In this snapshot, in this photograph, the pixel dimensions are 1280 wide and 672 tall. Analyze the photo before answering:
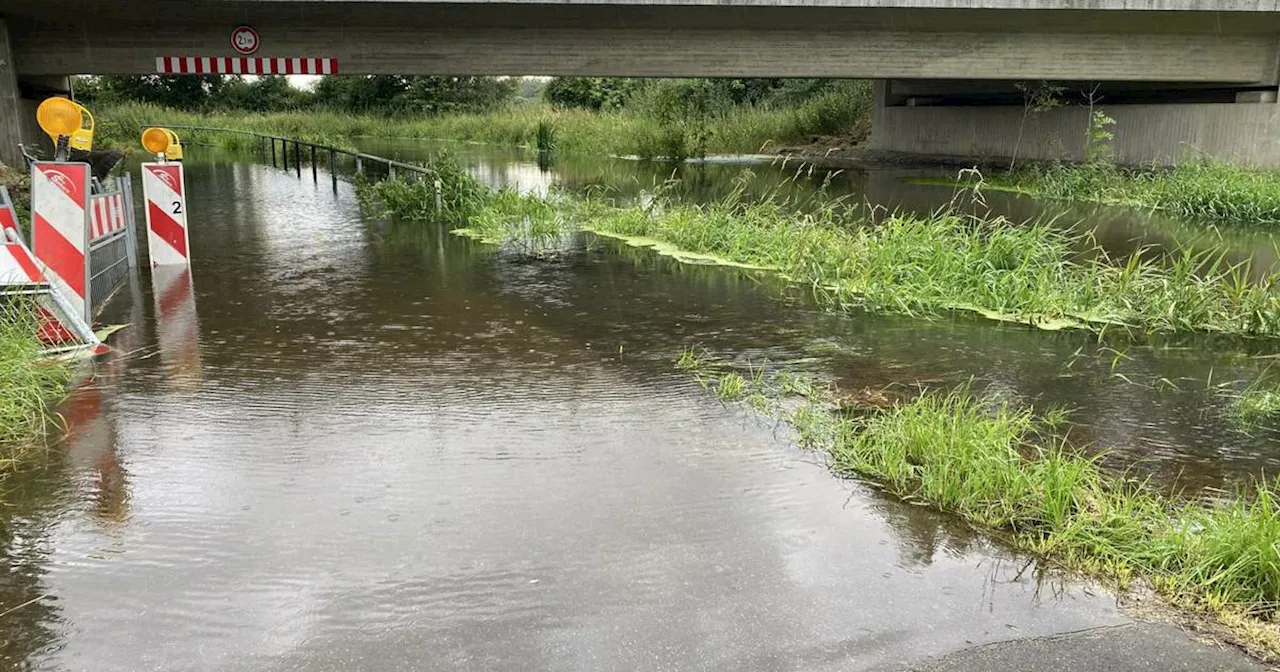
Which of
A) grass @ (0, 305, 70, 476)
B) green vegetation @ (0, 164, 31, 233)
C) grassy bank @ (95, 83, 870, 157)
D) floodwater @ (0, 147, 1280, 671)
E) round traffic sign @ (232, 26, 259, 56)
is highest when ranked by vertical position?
round traffic sign @ (232, 26, 259, 56)

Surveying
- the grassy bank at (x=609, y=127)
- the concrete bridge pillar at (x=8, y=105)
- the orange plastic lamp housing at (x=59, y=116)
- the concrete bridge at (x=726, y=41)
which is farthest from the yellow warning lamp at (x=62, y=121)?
the grassy bank at (x=609, y=127)

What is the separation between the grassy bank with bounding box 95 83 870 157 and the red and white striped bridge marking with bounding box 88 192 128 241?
19313 millimetres

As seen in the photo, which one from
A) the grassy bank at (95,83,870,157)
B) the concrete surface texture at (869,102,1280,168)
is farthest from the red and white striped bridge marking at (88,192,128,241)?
the concrete surface texture at (869,102,1280,168)

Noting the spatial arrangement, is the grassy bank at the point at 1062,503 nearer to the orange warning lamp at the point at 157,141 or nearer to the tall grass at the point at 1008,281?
the tall grass at the point at 1008,281

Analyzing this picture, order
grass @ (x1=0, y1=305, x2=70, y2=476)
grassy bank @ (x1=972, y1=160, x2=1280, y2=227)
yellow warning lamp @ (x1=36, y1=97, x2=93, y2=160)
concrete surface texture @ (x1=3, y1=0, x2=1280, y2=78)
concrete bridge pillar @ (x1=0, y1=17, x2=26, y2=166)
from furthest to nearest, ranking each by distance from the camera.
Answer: concrete surface texture @ (x1=3, y1=0, x2=1280, y2=78), concrete bridge pillar @ (x1=0, y1=17, x2=26, y2=166), grassy bank @ (x1=972, y1=160, x2=1280, y2=227), yellow warning lamp @ (x1=36, y1=97, x2=93, y2=160), grass @ (x1=0, y1=305, x2=70, y2=476)

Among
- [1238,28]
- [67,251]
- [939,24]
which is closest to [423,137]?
[939,24]

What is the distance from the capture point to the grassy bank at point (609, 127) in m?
28.9

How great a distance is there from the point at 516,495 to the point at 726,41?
54.2ft

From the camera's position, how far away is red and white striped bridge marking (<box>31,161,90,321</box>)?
5812 mm

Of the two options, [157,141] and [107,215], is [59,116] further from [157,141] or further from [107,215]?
[157,141]

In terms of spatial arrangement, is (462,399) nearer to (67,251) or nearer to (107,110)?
(67,251)

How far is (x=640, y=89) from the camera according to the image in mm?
40312

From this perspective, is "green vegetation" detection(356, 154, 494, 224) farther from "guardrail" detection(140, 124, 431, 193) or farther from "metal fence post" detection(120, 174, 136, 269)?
"metal fence post" detection(120, 174, 136, 269)

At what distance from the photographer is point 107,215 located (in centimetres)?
764
